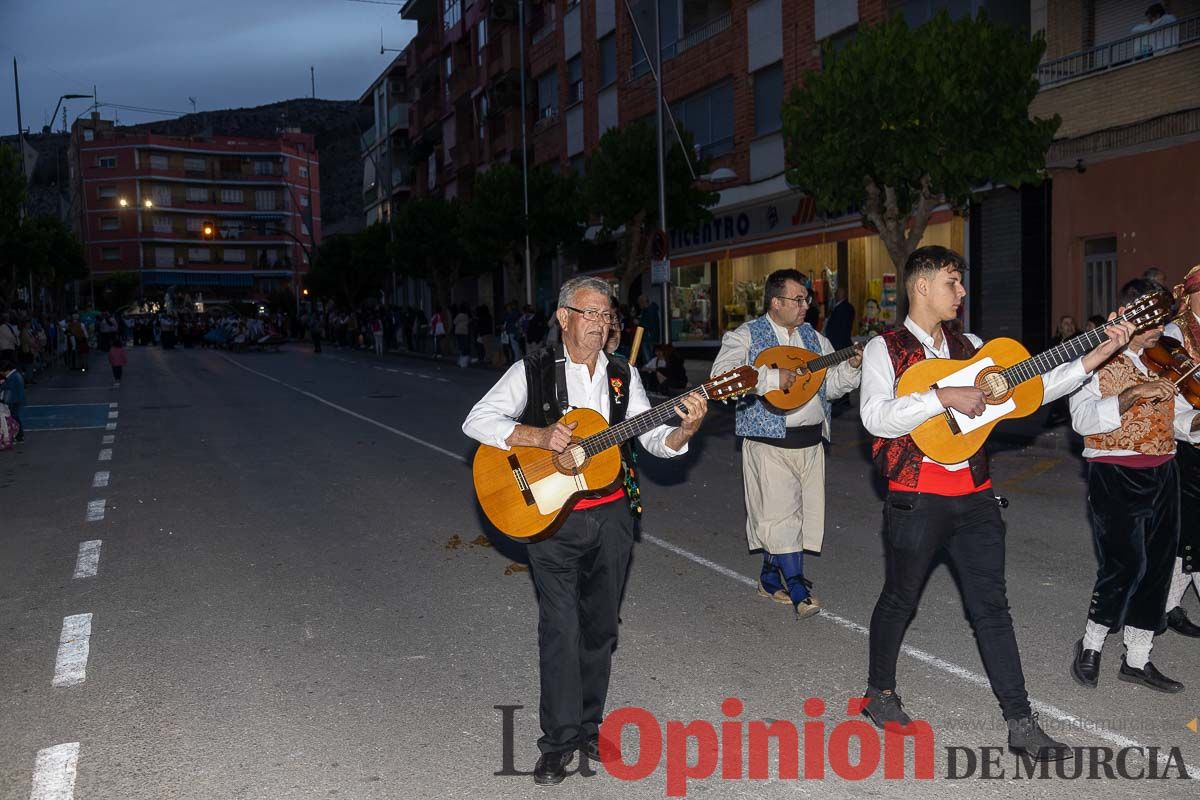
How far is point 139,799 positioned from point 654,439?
225cm

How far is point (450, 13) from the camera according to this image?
191ft

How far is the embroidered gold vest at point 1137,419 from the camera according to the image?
508cm

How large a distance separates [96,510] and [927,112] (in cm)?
1207

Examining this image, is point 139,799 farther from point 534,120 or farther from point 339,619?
point 534,120

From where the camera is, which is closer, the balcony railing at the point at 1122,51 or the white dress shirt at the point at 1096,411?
the white dress shirt at the point at 1096,411

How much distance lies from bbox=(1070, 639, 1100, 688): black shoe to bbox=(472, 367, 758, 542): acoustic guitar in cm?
212

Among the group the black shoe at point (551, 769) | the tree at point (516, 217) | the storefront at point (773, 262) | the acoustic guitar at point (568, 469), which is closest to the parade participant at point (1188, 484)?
the acoustic guitar at point (568, 469)

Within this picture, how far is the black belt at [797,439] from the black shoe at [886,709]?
81.9 inches

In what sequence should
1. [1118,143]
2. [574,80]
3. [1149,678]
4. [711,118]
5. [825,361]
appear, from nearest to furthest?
[1149,678] → [825,361] → [1118,143] → [711,118] → [574,80]

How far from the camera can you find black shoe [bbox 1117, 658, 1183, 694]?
5.16 meters

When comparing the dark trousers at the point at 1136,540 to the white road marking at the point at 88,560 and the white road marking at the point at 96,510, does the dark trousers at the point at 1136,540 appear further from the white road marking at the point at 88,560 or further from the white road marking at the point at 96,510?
the white road marking at the point at 96,510

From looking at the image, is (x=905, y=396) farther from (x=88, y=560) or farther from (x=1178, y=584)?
(x=88, y=560)

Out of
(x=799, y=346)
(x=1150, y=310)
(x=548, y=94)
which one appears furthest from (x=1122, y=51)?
(x=548, y=94)

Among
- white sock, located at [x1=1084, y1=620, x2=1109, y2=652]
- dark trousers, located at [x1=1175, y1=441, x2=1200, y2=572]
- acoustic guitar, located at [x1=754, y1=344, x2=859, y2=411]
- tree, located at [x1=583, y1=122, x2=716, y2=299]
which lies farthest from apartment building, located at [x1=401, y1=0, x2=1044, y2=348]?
white sock, located at [x1=1084, y1=620, x2=1109, y2=652]
